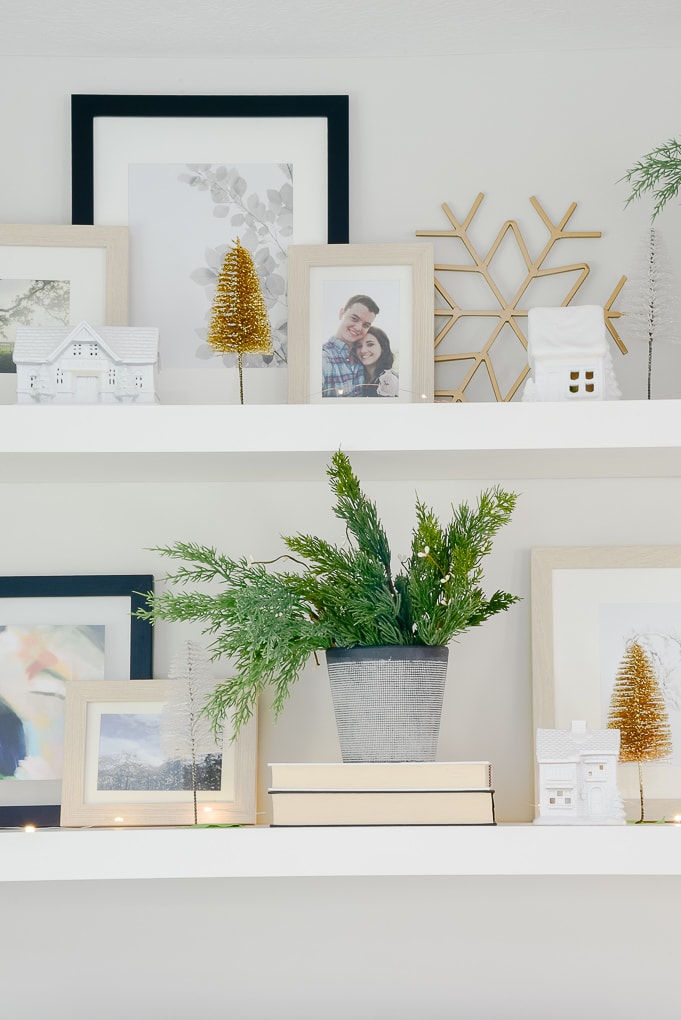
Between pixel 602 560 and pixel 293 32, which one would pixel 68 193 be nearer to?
pixel 293 32

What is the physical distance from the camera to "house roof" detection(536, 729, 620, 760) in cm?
125

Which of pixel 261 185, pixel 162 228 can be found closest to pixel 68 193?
pixel 162 228

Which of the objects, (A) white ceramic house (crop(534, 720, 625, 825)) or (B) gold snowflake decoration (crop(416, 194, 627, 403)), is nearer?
(A) white ceramic house (crop(534, 720, 625, 825))

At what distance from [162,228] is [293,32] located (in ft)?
0.97

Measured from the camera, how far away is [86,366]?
1.33m

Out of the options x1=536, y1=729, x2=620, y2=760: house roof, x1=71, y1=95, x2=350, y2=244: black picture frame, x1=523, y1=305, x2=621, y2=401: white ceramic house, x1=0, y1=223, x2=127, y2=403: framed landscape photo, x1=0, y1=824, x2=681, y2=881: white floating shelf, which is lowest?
x1=0, y1=824, x2=681, y2=881: white floating shelf

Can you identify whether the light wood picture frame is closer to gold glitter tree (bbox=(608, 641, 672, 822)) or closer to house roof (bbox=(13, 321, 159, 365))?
house roof (bbox=(13, 321, 159, 365))

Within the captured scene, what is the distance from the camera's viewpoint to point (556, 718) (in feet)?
4.53

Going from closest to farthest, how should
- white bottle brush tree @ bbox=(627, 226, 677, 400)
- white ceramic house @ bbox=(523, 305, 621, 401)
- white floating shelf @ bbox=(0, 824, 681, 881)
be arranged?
1. white floating shelf @ bbox=(0, 824, 681, 881)
2. white ceramic house @ bbox=(523, 305, 621, 401)
3. white bottle brush tree @ bbox=(627, 226, 677, 400)

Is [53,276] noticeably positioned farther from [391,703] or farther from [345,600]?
[391,703]

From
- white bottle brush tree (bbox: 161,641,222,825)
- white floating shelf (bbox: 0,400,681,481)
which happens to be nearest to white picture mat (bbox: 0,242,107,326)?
white floating shelf (bbox: 0,400,681,481)

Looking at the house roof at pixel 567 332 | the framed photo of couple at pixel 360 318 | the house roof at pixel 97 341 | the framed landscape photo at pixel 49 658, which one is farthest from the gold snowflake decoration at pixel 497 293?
the framed landscape photo at pixel 49 658

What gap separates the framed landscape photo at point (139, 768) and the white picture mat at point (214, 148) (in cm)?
61

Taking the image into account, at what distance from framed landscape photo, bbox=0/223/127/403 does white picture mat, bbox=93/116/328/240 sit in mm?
49
